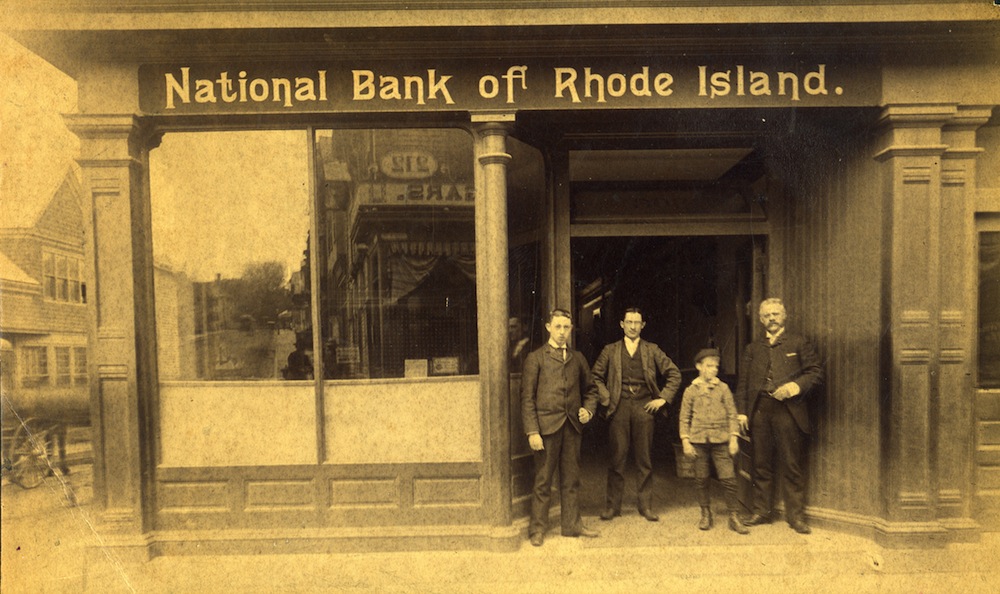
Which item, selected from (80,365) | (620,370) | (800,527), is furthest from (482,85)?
(800,527)

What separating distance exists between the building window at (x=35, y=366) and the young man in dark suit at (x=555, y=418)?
4.02 m

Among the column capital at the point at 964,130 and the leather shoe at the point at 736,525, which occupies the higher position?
the column capital at the point at 964,130

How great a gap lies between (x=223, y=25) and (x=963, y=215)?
6.25 m

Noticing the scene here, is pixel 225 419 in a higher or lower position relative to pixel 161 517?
higher

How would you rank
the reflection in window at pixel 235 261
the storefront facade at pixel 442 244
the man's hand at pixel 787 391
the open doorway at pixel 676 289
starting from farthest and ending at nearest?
the open doorway at pixel 676 289, the reflection in window at pixel 235 261, the man's hand at pixel 787 391, the storefront facade at pixel 442 244

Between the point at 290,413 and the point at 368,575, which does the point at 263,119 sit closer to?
the point at 290,413

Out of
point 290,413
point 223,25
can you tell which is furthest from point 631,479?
point 223,25

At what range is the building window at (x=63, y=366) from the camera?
4.81 metres

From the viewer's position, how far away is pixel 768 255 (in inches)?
217

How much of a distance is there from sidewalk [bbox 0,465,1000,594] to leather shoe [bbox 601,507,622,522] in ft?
1.13

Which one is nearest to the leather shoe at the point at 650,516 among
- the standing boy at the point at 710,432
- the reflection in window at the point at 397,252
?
the standing boy at the point at 710,432

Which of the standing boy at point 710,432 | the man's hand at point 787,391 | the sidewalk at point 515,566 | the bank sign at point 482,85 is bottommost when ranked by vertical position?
the sidewalk at point 515,566

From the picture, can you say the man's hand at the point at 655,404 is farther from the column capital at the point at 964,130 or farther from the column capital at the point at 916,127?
the column capital at the point at 964,130

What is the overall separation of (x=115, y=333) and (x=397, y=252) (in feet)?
7.83
